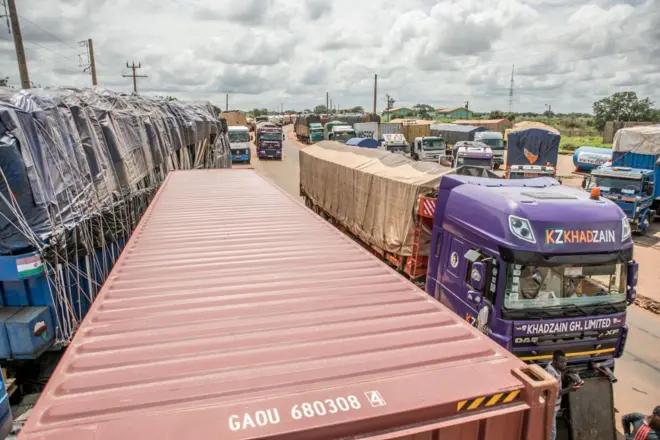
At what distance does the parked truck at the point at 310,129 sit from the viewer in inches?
2003

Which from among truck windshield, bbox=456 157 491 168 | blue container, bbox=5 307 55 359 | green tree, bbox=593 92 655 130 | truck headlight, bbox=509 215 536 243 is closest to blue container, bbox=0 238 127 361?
blue container, bbox=5 307 55 359

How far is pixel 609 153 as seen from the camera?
91.6ft

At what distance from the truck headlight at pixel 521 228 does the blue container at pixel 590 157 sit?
27248 millimetres

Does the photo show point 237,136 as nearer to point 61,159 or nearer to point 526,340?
point 61,159

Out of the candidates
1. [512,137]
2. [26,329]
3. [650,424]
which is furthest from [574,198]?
[512,137]

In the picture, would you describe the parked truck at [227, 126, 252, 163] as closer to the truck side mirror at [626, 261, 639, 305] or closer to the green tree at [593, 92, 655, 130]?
the truck side mirror at [626, 261, 639, 305]

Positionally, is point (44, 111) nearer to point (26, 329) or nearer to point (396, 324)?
point (26, 329)

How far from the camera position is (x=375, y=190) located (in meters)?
11.3

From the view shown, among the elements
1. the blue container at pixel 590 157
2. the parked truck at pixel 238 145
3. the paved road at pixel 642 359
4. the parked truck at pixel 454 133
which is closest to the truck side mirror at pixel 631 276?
the paved road at pixel 642 359

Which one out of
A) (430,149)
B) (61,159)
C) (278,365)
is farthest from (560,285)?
(430,149)

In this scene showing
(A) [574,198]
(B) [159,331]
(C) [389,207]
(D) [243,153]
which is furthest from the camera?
(D) [243,153]

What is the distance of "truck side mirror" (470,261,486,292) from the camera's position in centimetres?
542

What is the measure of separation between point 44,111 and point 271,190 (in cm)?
609

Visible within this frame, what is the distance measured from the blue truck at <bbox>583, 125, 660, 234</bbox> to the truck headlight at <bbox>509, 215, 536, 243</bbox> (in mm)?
11034
